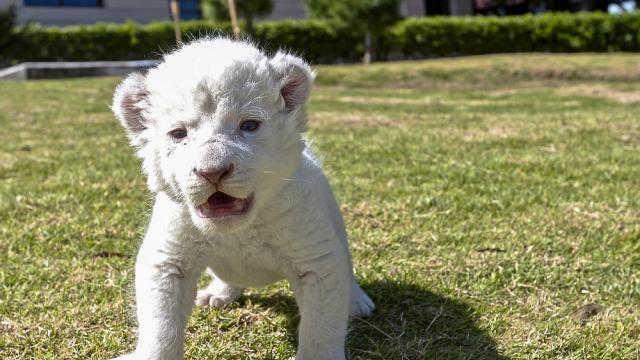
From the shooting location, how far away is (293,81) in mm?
2658

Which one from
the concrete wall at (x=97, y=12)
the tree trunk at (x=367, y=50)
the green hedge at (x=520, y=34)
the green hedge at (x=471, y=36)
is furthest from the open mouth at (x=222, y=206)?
the concrete wall at (x=97, y=12)

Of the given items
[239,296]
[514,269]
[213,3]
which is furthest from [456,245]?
[213,3]

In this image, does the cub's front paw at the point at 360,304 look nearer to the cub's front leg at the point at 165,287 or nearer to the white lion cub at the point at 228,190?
the white lion cub at the point at 228,190

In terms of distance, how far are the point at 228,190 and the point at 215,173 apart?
82 mm

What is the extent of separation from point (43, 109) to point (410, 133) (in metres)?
6.65

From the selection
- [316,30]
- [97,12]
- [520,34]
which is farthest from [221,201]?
[97,12]

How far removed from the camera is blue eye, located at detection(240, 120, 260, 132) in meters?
2.42

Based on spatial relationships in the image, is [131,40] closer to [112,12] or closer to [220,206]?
[112,12]

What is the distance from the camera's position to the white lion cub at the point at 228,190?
2.36 m

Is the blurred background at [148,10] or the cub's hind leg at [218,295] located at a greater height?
the blurred background at [148,10]

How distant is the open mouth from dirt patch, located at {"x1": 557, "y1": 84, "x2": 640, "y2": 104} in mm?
12875

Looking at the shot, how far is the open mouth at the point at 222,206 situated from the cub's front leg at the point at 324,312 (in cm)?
46

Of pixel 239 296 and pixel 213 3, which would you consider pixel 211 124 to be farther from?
pixel 213 3

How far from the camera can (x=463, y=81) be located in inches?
834
